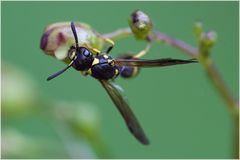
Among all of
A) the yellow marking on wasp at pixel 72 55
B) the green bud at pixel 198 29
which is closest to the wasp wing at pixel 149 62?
the yellow marking on wasp at pixel 72 55

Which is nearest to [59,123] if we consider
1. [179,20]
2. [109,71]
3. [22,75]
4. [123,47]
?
[22,75]

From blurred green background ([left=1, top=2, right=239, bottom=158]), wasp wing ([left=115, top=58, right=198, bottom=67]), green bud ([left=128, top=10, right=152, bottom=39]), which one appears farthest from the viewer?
blurred green background ([left=1, top=2, right=239, bottom=158])

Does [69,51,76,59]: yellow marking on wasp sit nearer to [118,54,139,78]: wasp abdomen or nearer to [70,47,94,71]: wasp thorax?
[70,47,94,71]: wasp thorax

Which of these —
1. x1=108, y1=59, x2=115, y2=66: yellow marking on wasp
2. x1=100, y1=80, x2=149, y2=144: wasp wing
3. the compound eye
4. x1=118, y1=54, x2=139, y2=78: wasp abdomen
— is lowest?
x1=100, y1=80, x2=149, y2=144: wasp wing

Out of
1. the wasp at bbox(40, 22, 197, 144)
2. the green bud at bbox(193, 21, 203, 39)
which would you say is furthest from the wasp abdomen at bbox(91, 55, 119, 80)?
the green bud at bbox(193, 21, 203, 39)

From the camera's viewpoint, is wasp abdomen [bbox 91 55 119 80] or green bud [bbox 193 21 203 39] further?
green bud [bbox 193 21 203 39]

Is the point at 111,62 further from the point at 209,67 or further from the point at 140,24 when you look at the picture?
the point at 209,67

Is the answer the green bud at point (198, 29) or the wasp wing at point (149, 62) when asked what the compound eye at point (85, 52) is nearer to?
the wasp wing at point (149, 62)

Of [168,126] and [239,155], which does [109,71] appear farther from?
[168,126]
